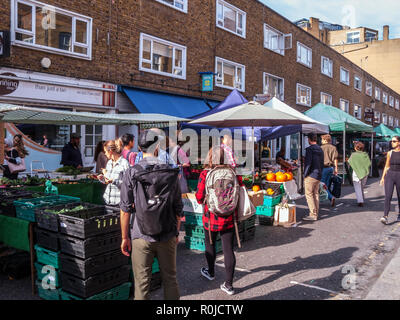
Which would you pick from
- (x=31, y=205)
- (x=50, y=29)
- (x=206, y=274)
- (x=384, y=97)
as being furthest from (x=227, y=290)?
(x=384, y=97)

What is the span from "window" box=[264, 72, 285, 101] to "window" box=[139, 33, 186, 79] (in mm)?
7605

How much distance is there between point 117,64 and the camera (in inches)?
497

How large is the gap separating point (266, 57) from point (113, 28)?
37.0ft

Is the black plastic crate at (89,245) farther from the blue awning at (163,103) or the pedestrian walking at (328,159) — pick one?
the blue awning at (163,103)

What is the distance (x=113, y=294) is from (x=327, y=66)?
29850 mm

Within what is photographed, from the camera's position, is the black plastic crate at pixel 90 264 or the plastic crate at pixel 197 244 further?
the plastic crate at pixel 197 244

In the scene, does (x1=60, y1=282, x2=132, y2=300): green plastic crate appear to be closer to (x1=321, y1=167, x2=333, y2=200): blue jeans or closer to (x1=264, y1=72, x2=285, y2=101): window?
(x1=321, y1=167, x2=333, y2=200): blue jeans

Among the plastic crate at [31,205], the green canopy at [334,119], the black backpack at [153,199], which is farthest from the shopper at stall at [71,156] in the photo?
the green canopy at [334,119]

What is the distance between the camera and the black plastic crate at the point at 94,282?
12.7ft

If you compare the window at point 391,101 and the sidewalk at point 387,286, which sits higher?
the window at point 391,101

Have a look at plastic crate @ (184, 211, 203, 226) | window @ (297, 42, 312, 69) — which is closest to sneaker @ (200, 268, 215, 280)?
plastic crate @ (184, 211, 203, 226)

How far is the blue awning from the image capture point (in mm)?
12828

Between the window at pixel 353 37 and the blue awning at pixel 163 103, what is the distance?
153 ft

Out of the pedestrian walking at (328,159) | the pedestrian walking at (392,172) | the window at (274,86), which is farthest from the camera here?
Answer: the window at (274,86)
